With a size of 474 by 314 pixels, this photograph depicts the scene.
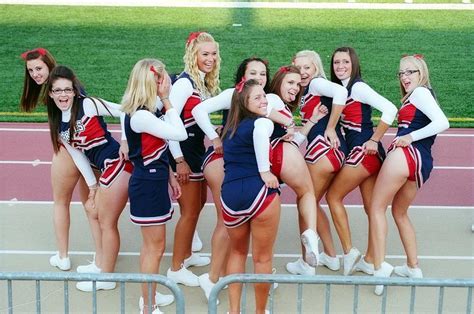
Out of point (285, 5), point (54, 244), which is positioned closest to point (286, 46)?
point (285, 5)

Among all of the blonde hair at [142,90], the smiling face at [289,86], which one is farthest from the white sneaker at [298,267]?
the blonde hair at [142,90]

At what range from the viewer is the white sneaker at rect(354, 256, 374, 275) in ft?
20.6

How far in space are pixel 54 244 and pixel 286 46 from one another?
391 inches

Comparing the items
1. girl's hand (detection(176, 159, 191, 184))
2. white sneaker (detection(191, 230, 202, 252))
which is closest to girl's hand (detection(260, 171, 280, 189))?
girl's hand (detection(176, 159, 191, 184))

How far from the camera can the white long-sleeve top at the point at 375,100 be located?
230 inches

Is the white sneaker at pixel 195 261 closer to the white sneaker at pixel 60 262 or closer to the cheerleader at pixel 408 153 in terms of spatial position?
the white sneaker at pixel 60 262

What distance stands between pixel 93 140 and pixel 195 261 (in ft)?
4.63

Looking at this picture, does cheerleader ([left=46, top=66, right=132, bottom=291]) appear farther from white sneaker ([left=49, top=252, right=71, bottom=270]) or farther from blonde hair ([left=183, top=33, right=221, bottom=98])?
blonde hair ([left=183, top=33, right=221, bottom=98])

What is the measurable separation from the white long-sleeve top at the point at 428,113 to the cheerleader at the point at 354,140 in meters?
0.24

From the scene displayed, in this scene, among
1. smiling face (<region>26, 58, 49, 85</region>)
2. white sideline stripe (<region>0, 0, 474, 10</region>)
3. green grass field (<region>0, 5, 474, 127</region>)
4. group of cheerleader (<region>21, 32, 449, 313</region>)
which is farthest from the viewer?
white sideline stripe (<region>0, 0, 474, 10</region>)

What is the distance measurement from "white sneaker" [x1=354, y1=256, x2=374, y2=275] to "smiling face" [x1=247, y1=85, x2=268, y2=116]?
74.5 inches

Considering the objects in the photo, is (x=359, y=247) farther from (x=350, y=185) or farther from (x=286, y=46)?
(x=286, y=46)

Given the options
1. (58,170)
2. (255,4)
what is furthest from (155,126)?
(255,4)

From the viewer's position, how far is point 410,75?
5.84 metres
